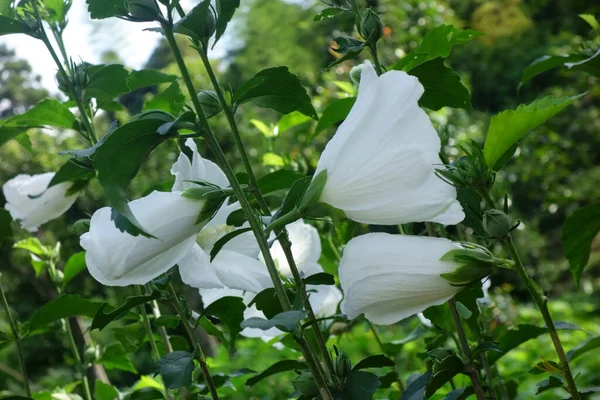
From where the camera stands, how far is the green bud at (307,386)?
2.08 ft

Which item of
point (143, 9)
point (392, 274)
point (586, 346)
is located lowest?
point (586, 346)

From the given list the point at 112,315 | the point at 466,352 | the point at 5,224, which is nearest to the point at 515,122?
the point at 466,352

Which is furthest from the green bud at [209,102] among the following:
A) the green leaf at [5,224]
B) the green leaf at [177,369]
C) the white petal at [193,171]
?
the green leaf at [5,224]

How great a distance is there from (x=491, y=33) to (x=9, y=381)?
1132cm

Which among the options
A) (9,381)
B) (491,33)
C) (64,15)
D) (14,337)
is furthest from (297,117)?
(491,33)

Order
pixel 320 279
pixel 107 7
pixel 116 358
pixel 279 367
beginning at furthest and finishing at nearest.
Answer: pixel 116 358 → pixel 279 367 → pixel 320 279 → pixel 107 7

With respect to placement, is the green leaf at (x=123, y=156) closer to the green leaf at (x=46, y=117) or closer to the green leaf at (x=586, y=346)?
the green leaf at (x=46, y=117)

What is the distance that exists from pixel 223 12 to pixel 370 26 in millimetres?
210

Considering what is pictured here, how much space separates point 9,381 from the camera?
16.7 feet

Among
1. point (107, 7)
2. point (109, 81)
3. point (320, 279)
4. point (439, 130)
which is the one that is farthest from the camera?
point (439, 130)

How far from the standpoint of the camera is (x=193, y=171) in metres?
0.72

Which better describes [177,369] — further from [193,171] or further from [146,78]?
[146,78]

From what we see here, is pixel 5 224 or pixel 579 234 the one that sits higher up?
pixel 5 224

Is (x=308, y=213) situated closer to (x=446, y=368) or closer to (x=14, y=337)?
(x=446, y=368)
